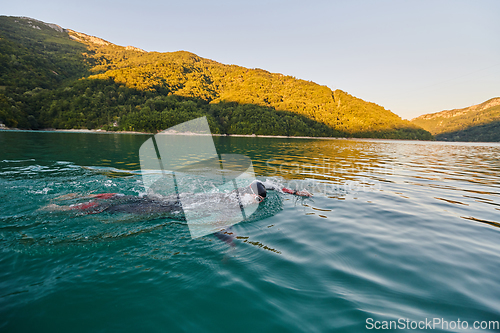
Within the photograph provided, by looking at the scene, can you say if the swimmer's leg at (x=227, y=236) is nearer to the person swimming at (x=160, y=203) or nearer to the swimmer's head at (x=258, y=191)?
the person swimming at (x=160, y=203)

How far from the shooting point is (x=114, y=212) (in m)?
5.76

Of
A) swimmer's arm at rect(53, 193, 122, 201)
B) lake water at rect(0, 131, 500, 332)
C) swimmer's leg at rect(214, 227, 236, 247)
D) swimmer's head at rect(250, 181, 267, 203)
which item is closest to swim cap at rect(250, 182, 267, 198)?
swimmer's head at rect(250, 181, 267, 203)

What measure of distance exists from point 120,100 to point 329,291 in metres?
151

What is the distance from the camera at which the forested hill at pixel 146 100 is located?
314ft

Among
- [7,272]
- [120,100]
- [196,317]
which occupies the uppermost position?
[120,100]

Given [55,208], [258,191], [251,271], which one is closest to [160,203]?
[55,208]

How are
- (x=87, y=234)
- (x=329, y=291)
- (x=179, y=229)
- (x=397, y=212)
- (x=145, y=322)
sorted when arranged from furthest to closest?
(x=397, y=212) → (x=179, y=229) → (x=87, y=234) → (x=329, y=291) → (x=145, y=322)

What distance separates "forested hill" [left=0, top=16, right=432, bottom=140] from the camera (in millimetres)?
95688

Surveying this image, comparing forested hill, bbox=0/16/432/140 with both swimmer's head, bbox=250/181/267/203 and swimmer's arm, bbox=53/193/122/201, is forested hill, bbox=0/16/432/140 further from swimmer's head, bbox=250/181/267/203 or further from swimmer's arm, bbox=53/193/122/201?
swimmer's head, bbox=250/181/267/203

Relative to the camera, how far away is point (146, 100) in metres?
133

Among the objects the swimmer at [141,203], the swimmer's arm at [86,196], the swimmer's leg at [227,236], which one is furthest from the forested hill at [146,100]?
the swimmer's leg at [227,236]

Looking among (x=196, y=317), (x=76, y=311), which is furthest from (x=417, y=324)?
(x=76, y=311)

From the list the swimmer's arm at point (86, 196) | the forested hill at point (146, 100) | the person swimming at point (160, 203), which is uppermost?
the forested hill at point (146, 100)

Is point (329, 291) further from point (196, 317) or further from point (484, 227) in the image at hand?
point (484, 227)
